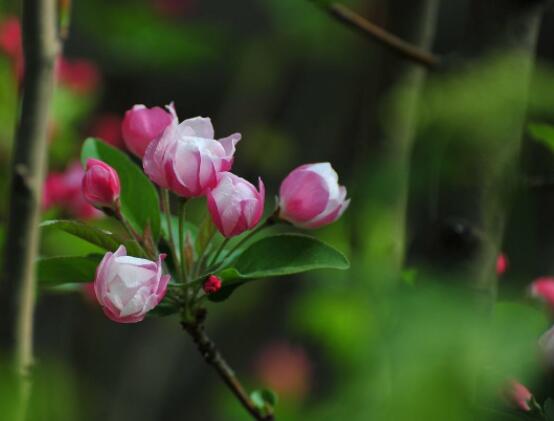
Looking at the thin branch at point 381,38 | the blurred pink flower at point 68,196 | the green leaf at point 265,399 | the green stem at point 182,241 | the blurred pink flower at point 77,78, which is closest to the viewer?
the green stem at point 182,241

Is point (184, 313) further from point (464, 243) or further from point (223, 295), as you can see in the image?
point (464, 243)

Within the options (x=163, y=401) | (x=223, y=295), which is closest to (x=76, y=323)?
(x=163, y=401)

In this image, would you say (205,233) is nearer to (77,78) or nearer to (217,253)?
(217,253)

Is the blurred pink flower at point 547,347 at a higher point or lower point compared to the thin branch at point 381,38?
lower

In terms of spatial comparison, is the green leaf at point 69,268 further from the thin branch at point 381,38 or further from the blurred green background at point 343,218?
the thin branch at point 381,38

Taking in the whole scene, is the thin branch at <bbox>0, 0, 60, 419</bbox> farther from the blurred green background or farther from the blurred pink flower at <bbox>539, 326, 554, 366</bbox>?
the blurred pink flower at <bbox>539, 326, 554, 366</bbox>

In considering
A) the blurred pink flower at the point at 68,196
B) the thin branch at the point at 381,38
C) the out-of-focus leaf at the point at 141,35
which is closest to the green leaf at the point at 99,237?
the thin branch at the point at 381,38
